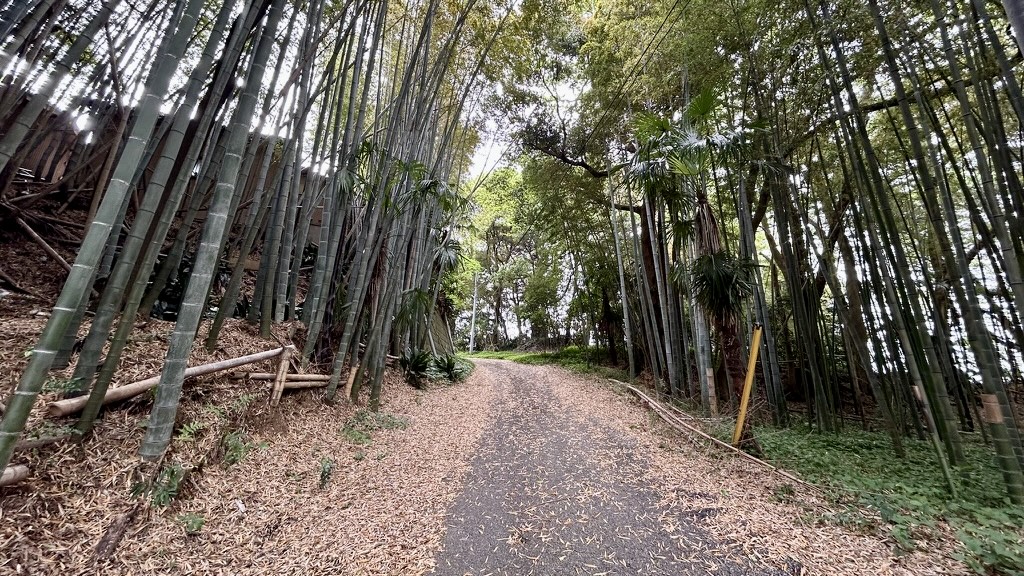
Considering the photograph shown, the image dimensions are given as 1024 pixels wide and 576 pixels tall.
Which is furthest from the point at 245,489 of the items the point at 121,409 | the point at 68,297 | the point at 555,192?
the point at 555,192

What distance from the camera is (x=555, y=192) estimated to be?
7.82 meters

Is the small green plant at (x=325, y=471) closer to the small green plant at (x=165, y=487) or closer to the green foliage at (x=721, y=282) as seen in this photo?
the small green plant at (x=165, y=487)

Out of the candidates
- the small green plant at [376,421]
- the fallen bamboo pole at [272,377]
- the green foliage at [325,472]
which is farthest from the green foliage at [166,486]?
the small green plant at [376,421]

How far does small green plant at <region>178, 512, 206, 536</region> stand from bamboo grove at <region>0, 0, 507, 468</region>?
0.38 metres

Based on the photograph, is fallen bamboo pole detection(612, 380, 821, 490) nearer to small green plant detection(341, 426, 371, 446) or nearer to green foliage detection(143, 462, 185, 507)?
small green plant detection(341, 426, 371, 446)

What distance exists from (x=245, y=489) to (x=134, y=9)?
15.1 feet

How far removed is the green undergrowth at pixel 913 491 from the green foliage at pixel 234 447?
353cm

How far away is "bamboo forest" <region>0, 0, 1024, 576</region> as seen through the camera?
1654mm

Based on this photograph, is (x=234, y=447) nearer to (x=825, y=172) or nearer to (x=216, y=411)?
(x=216, y=411)

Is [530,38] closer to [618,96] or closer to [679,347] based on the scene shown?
[618,96]

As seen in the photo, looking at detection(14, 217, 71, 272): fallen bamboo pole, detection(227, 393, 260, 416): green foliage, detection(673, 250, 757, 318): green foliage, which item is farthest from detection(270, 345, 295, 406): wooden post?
detection(673, 250, 757, 318): green foliage

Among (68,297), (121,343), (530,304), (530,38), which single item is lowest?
(121,343)

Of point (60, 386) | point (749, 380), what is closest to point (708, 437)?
point (749, 380)

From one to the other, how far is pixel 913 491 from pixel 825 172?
10.7 feet
